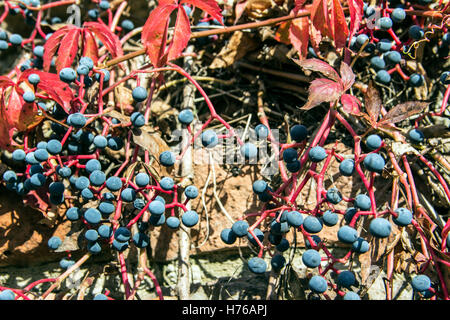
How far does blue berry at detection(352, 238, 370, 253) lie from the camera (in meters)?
1.01

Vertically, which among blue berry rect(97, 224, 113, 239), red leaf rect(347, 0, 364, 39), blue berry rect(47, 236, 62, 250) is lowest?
blue berry rect(47, 236, 62, 250)

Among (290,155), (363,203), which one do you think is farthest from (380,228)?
(290,155)

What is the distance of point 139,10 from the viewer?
1707mm

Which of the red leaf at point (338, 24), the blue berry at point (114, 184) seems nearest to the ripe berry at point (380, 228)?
the red leaf at point (338, 24)

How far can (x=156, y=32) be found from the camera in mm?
1190

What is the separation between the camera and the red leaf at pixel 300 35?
1.26 metres

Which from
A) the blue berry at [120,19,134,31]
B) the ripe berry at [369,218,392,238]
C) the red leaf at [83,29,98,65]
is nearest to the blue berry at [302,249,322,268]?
the ripe berry at [369,218,392,238]

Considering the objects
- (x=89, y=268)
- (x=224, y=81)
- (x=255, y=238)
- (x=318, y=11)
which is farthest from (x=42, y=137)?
(x=318, y=11)

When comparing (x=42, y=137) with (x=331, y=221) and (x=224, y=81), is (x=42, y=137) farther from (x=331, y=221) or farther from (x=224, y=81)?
(x=331, y=221)

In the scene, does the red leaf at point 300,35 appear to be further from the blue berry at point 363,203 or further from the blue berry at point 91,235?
the blue berry at point 91,235

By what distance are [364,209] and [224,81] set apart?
0.75 meters

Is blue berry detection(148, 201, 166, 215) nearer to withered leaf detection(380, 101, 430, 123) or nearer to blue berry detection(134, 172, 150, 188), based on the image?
blue berry detection(134, 172, 150, 188)

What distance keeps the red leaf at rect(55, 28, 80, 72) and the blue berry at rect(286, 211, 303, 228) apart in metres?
0.84

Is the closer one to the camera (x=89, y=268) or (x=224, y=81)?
(x=89, y=268)
